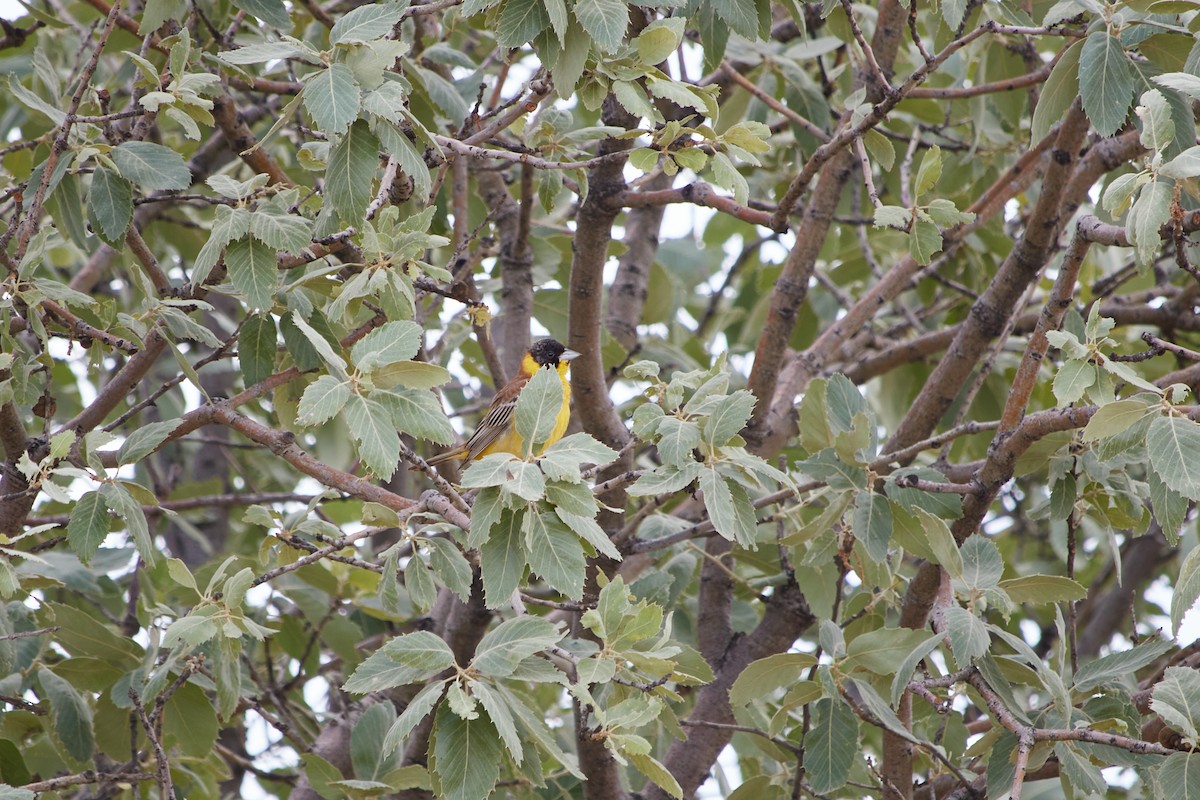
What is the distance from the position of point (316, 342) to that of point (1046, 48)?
11.8 ft

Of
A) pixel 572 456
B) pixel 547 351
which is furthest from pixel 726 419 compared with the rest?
pixel 547 351

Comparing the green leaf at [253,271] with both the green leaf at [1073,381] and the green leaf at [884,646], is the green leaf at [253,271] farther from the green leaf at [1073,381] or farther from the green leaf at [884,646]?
the green leaf at [1073,381]

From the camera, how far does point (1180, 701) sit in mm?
2738

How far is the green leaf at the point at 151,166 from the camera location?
3090mm

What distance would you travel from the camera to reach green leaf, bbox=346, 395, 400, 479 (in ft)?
8.17

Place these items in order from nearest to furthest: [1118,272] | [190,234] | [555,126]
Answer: [555,126] < [1118,272] < [190,234]

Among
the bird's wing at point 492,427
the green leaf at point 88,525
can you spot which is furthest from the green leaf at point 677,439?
the bird's wing at point 492,427

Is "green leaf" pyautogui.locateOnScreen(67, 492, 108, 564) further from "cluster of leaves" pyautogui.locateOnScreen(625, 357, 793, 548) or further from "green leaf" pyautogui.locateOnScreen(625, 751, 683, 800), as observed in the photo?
"green leaf" pyautogui.locateOnScreen(625, 751, 683, 800)

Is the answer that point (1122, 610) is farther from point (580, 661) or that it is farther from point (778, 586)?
point (580, 661)

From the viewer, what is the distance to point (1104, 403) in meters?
2.81

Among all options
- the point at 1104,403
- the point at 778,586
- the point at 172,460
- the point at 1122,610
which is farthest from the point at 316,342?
the point at 1122,610

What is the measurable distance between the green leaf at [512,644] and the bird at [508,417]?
1.43 m

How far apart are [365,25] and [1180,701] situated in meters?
2.49

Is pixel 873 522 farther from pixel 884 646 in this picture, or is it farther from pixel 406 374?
pixel 406 374
